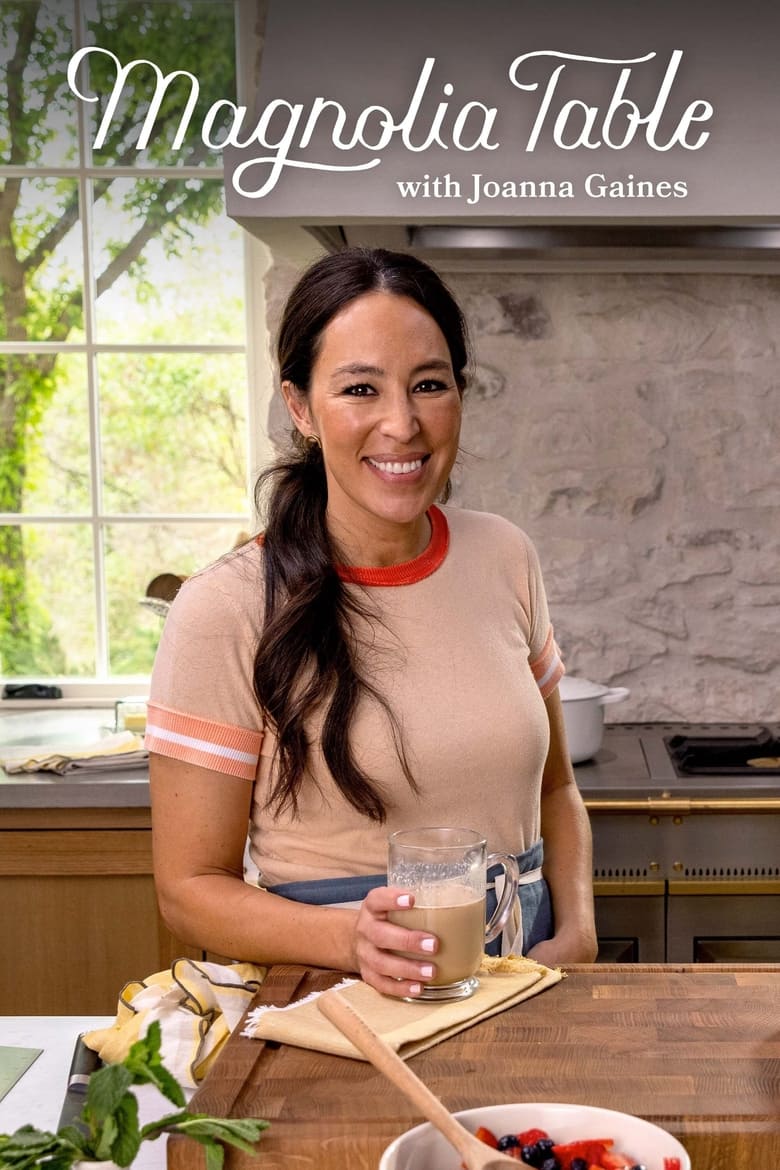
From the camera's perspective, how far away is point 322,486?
4.86ft

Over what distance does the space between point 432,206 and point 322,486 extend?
0.98 meters

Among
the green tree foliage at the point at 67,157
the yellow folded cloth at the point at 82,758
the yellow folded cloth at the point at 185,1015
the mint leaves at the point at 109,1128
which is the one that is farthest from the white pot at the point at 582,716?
the mint leaves at the point at 109,1128

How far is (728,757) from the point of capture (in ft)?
8.27

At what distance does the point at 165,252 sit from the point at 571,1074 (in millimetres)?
2611

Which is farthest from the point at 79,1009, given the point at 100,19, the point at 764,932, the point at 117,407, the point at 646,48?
the point at 100,19

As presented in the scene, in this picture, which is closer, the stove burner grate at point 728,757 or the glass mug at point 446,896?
the glass mug at point 446,896

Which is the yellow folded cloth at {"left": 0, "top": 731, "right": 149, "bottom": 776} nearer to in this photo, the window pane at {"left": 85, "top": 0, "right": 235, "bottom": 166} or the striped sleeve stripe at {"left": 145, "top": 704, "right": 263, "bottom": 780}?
the striped sleeve stripe at {"left": 145, "top": 704, "right": 263, "bottom": 780}

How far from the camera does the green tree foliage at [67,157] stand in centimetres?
312

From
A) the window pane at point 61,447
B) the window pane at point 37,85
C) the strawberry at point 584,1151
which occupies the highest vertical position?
the window pane at point 37,85

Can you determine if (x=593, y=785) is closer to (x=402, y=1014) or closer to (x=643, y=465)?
(x=643, y=465)

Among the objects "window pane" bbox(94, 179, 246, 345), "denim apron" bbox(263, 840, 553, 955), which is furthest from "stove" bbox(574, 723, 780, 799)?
"window pane" bbox(94, 179, 246, 345)

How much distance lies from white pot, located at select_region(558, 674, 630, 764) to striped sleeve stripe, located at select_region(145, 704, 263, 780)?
122 cm

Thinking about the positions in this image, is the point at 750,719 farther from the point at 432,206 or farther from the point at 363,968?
the point at 363,968

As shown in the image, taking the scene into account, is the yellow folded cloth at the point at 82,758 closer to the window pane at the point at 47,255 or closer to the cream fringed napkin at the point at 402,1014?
the window pane at the point at 47,255
